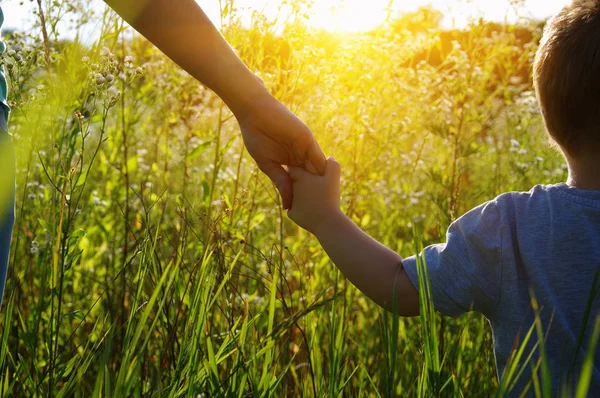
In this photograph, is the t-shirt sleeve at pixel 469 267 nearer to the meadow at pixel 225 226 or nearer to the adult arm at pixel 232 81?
the meadow at pixel 225 226

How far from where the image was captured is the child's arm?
1.29 metres

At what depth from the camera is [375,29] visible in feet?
9.55

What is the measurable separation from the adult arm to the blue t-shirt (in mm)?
375

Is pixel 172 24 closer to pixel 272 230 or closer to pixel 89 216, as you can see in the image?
pixel 89 216

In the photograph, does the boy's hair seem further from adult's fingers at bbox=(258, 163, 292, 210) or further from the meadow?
adult's fingers at bbox=(258, 163, 292, 210)

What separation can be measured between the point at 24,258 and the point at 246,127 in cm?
154

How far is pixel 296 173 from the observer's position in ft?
4.89

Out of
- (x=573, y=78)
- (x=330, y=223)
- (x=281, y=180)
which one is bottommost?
(x=330, y=223)

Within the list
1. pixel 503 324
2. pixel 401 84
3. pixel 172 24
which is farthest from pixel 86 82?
pixel 401 84

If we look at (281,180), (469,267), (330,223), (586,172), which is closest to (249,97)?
(281,180)

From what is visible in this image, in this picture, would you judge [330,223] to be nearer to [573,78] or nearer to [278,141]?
[278,141]

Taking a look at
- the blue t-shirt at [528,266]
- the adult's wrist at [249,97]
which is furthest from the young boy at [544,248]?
the adult's wrist at [249,97]

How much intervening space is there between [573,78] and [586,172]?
184 millimetres

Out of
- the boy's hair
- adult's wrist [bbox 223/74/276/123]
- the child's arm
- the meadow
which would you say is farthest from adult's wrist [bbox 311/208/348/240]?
the boy's hair
